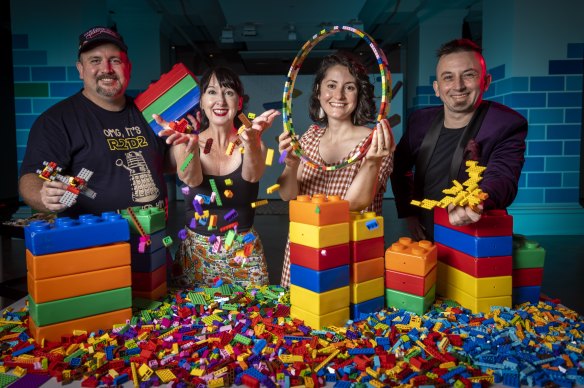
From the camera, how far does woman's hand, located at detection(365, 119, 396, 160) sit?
1.79 m

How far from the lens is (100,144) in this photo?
2285 millimetres

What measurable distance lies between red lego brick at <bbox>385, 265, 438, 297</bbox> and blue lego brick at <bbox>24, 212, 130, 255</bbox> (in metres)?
0.98

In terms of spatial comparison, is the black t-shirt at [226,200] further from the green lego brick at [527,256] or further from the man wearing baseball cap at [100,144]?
the green lego brick at [527,256]

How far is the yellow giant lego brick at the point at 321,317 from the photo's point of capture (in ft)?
5.26

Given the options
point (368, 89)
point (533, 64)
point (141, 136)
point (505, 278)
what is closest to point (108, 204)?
point (141, 136)

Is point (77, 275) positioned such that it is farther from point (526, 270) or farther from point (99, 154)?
point (526, 270)

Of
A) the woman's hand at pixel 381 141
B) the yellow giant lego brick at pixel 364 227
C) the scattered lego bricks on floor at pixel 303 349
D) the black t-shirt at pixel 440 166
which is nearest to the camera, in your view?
the scattered lego bricks on floor at pixel 303 349

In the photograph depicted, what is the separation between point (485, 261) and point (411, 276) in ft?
0.89

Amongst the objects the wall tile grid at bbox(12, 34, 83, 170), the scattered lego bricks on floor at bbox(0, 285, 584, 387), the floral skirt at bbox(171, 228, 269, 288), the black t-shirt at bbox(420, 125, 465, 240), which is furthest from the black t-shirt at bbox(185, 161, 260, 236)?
the wall tile grid at bbox(12, 34, 83, 170)

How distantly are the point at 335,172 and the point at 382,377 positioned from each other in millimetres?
1067

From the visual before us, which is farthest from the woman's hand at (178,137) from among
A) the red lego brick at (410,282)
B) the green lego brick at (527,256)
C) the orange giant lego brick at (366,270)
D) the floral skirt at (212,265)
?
the green lego brick at (527,256)

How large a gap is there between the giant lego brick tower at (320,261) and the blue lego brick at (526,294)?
700mm

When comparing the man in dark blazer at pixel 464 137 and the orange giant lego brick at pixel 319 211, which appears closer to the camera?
the orange giant lego brick at pixel 319 211

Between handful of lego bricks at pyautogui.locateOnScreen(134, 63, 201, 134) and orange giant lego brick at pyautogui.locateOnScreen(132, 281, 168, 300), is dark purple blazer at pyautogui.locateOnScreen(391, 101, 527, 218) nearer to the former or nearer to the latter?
handful of lego bricks at pyautogui.locateOnScreen(134, 63, 201, 134)
